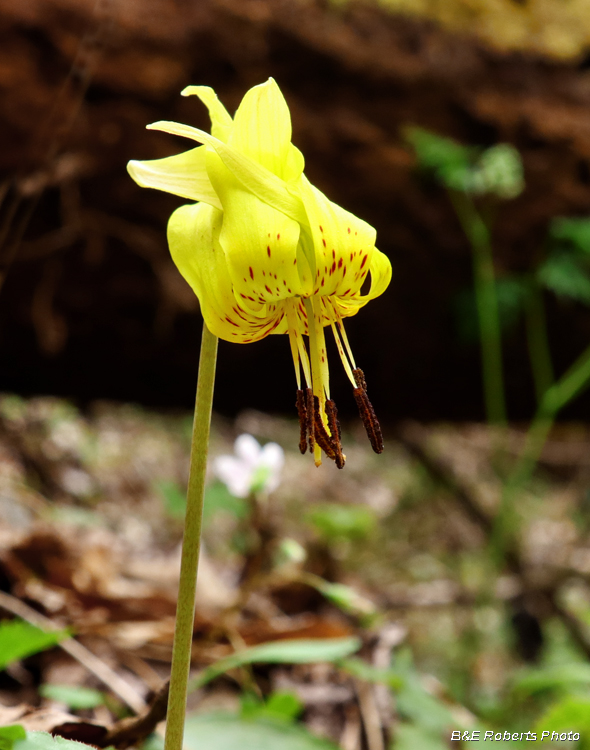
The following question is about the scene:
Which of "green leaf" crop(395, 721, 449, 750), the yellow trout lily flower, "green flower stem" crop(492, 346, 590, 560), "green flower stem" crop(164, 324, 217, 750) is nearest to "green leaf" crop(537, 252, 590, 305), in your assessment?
"green flower stem" crop(492, 346, 590, 560)

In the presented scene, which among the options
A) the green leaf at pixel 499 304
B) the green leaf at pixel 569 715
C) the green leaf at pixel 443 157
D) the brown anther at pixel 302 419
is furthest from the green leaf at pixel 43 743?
the green leaf at pixel 499 304

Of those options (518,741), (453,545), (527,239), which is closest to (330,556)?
(518,741)

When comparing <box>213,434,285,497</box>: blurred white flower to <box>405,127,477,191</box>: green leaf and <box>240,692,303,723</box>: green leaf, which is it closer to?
<box>240,692,303,723</box>: green leaf

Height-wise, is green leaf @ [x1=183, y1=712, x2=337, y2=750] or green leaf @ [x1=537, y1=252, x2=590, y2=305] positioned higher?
green leaf @ [x1=537, y1=252, x2=590, y2=305]

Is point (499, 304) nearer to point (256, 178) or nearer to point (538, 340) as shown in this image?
point (538, 340)

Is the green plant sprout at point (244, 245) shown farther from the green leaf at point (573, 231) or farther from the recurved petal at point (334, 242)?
the green leaf at point (573, 231)
